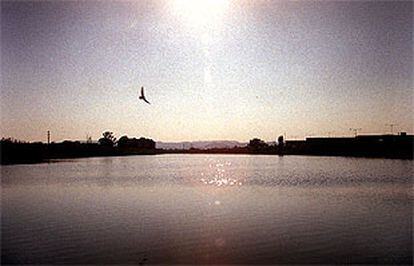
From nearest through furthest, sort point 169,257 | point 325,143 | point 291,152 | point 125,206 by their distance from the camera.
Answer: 1. point 169,257
2. point 125,206
3. point 325,143
4. point 291,152

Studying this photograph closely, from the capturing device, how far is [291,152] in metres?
136

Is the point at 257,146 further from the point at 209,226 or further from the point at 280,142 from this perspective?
the point at 209,226

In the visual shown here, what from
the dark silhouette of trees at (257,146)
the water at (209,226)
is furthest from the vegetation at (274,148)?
the water at (209,226)

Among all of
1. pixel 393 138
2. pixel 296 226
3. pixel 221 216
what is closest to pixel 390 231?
Result: pixel 296 226

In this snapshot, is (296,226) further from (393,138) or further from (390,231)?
(393,138)

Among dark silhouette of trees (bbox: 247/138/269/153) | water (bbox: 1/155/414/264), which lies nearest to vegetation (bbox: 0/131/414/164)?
dark silhouette of trees (bbox: 247/138/269/153)

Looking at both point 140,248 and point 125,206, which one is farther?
point 125,206

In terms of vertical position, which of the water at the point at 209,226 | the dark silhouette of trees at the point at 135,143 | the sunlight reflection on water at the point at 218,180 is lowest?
the water at the point at 209,226

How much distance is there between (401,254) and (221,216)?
8539 mm

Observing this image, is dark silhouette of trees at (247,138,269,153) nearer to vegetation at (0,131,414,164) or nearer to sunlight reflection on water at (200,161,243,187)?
vegetation at (0,131,414,164)

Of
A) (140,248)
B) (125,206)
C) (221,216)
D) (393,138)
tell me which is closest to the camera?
(140,248)

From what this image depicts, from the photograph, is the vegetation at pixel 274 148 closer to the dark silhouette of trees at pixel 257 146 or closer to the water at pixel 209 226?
the dark silhouette of trees at pixel 257 146

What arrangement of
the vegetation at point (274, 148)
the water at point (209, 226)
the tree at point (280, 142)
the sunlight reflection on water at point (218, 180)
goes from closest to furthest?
the water at point (209, 226), the sunlight reflection on water at point (218, 180), the vegetation at point (274, 148), the tree at point (280, 142)

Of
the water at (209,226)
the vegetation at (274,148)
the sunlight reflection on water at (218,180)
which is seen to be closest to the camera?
the water at (209,226)
